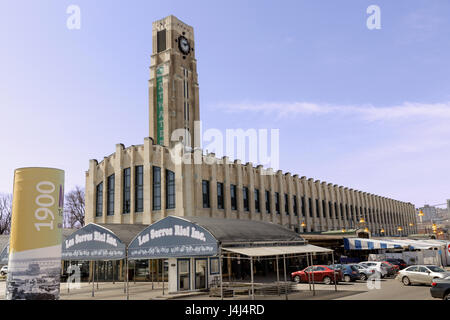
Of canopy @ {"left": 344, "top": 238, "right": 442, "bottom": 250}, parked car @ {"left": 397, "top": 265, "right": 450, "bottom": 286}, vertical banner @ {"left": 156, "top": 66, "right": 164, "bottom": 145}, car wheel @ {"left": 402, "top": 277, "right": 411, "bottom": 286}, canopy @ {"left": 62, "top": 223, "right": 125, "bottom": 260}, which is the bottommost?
car wheel @ {"left": 402, "top": 277, "right": 411, "bottom": 286}

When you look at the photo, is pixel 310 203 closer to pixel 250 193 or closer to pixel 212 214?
pixel 250 193

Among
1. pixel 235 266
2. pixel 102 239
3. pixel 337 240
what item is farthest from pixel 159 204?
pixel 337 240

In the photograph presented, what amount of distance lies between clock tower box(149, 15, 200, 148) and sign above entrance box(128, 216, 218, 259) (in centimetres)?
3640

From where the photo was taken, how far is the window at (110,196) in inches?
1844

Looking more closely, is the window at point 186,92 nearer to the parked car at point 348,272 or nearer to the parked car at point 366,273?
the parked car at point 348,272

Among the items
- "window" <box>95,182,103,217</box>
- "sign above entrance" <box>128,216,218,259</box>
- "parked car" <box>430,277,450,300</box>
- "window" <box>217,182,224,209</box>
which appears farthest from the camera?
"window" <box>95,182,103,217</box>

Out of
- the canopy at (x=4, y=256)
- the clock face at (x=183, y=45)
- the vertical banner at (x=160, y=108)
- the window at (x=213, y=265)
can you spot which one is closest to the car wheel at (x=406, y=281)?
the window at (x=213, y=265)

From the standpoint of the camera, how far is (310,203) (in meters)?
63.0

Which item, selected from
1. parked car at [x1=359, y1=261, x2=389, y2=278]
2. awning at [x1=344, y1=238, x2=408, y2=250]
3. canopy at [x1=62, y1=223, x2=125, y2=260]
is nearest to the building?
awning at [x1=344, y1=238, x2=408, y2=250]

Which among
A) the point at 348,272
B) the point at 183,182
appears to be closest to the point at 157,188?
the point at 183,182

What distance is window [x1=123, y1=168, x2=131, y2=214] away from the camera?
45234 millimetres

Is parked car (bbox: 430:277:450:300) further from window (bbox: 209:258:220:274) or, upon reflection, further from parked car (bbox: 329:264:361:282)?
window (bbox: 209:258:220:274)

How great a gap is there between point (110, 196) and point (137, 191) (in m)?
4.43

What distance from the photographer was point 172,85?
217ft
